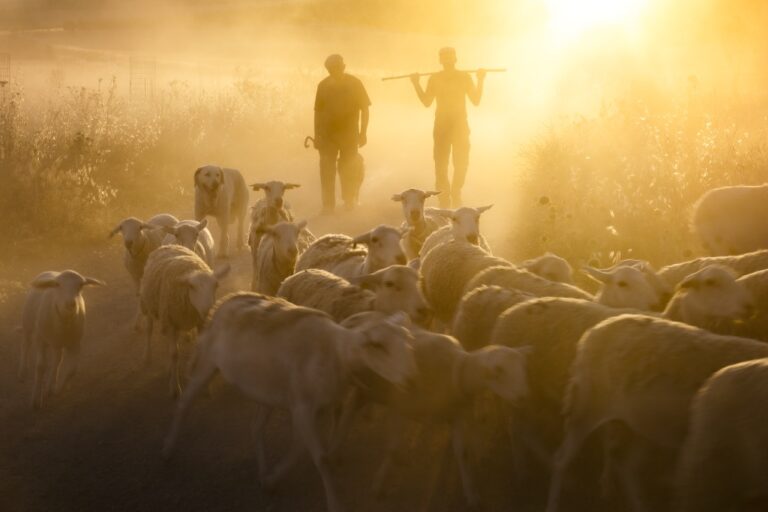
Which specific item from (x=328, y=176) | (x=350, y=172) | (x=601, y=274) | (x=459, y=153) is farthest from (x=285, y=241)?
(x=350, y=172)

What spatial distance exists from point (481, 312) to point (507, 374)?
1258mm

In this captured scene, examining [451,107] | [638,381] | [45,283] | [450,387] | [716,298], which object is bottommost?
[450,387]

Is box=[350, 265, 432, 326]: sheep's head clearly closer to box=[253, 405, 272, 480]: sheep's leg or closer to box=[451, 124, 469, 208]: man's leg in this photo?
box=[253, 405, 272, 480]: sheep's leg

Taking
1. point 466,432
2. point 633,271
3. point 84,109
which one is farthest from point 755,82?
point 466,432

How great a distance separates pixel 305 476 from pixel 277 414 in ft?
4.18

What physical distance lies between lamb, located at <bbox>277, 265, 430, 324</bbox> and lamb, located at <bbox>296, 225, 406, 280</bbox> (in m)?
0.50

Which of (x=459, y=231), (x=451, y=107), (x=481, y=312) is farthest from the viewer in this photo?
(x=451, y=107)

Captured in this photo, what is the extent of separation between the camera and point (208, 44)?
226 ft

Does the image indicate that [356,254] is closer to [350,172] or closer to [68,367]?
[68,367]

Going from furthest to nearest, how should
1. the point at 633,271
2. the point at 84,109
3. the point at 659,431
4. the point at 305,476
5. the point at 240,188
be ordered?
the point at 84,109 < the point at 240,188 < the point at 633,271 < the point at 305,476 < the point at 659,431

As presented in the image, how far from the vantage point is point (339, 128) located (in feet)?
59.3

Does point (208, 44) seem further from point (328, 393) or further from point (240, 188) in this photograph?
point (328, 393)

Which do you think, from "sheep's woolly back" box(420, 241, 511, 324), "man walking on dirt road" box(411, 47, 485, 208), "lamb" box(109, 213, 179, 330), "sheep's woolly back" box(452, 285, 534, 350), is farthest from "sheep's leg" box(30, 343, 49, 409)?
"man walking on dirt road" box(411, 47, 485, 208)

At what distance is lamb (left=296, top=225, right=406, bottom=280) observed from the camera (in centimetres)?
959
